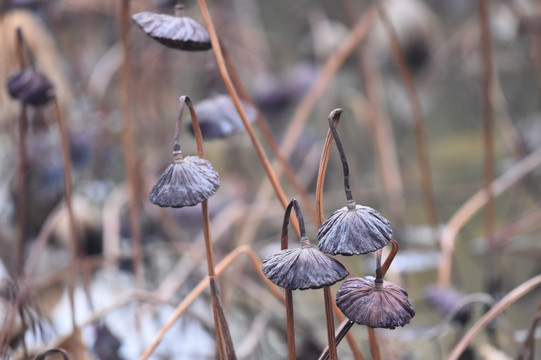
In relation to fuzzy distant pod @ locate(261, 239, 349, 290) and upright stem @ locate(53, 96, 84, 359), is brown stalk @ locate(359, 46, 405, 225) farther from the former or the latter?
fuzzy distant pod @ locate(261, 239, 349, 290)

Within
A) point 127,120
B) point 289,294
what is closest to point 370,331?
point 289,294

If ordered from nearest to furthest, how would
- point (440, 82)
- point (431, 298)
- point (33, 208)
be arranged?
point (431, 298) < point (33, 208) < point (440, 82)

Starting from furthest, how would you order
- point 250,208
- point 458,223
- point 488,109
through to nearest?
point 250,208 < point 458,223 < point 488,109

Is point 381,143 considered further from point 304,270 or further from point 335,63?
point 304,270

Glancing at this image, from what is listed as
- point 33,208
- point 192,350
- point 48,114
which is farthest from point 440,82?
point 192,350

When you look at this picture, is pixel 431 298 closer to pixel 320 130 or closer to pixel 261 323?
pixel 261 323

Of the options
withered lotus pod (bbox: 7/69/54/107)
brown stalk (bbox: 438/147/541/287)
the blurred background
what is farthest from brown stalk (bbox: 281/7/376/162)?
withered lotus pod (bbox: 7/69/54/107)

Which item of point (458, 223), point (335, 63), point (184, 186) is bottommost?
point (458, 223)
